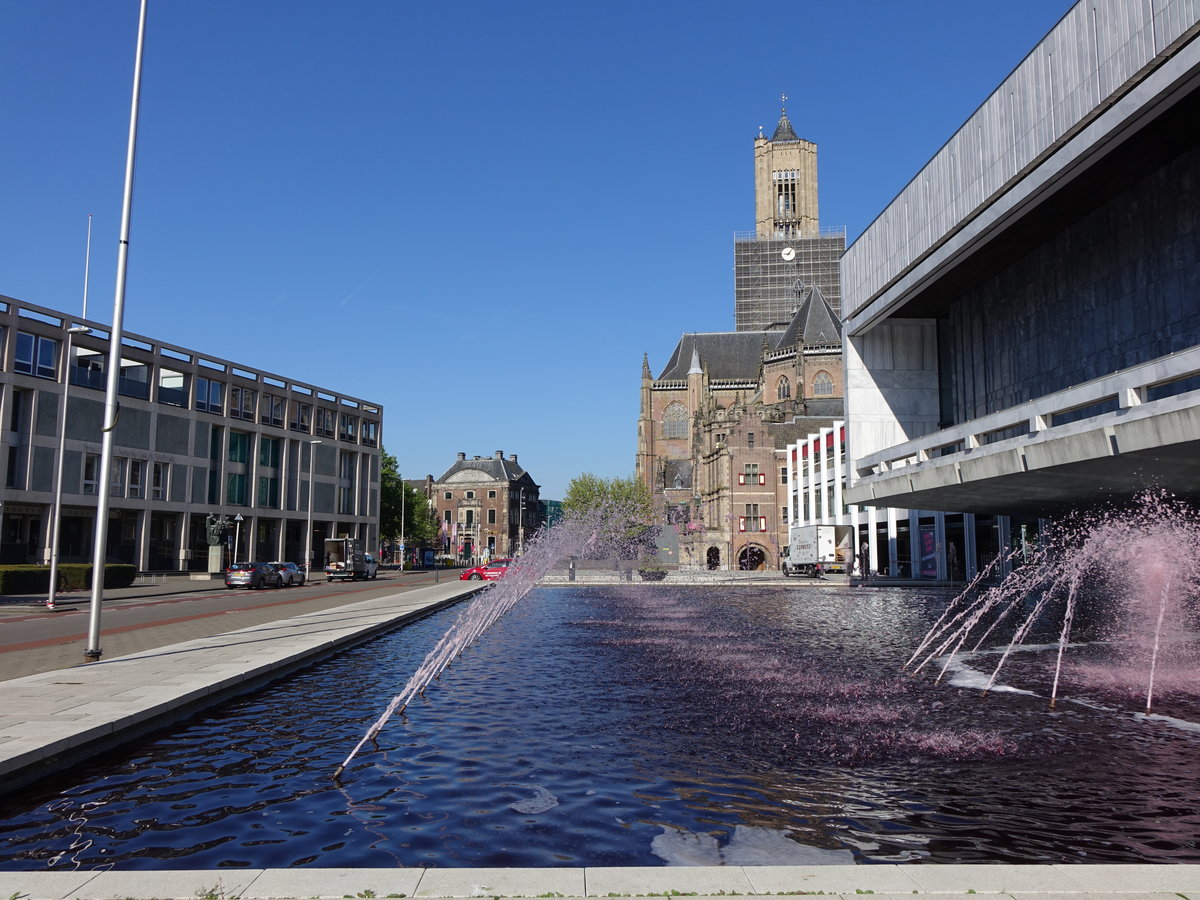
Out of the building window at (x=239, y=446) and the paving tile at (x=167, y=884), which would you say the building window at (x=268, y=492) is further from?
the paving tile at (x=167, y=884)

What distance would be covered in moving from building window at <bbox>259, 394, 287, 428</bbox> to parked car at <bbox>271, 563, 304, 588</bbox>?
20.8 metres

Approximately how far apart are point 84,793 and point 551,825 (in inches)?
156

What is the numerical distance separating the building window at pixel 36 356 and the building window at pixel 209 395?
1200 centimetres

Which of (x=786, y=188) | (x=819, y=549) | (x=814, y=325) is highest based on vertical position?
(x=786, y=188)

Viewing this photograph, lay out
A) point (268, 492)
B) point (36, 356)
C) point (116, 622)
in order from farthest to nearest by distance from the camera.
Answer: point (268, 492), point (36, 356), point (116, 622)

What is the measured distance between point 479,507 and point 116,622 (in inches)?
4258

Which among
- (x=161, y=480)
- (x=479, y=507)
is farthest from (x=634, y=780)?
(x=479, y=507)

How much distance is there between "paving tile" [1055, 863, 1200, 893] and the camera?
4.52m

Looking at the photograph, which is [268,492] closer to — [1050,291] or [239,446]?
[239,446]

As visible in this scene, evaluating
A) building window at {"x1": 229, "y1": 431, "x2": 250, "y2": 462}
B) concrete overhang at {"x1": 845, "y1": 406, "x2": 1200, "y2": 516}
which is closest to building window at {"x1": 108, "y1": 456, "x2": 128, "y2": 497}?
building window at {"x1": 229, "y1": 431, "x2": 250, "y2": 462}

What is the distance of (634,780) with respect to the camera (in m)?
7.34

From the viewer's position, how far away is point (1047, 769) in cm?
777

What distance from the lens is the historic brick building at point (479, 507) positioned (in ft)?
421

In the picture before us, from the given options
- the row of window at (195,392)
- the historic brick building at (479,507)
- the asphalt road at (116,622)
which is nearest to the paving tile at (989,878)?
the asphalt road at (116,622)
